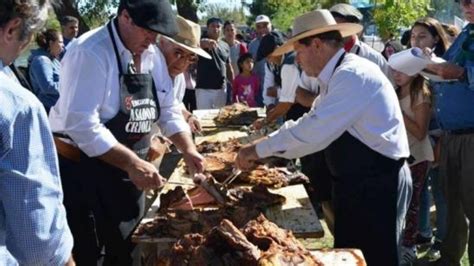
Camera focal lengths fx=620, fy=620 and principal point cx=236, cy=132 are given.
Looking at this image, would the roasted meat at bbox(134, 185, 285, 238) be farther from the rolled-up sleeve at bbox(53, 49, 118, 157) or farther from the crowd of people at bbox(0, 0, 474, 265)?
the rolled-up sleeve at bbox(53, 49, 118, 157)

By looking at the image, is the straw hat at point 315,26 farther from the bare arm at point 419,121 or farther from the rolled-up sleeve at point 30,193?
the rolled-up sleeve at point 30,193

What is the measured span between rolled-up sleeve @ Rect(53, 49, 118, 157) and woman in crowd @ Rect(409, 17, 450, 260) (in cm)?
303

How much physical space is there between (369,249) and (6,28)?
255 cm

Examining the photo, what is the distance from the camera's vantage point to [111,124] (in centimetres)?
362

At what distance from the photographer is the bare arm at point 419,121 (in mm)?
4855

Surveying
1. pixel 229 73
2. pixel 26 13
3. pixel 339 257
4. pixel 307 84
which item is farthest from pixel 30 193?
pixel 229 73

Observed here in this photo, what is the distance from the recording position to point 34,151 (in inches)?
73.1

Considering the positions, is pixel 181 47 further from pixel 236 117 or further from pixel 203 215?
pixel 236 117

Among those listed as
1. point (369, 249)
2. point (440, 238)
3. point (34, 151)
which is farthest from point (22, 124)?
point (440, 238)

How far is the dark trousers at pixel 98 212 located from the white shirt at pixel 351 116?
1.01 metres

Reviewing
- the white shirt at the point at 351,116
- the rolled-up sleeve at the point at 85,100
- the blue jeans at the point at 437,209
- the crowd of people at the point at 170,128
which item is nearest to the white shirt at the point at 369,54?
the crowd of people at the point at 170,128

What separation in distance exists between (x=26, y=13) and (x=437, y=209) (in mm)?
4718

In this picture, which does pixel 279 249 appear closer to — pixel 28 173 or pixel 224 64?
pixel 28 173

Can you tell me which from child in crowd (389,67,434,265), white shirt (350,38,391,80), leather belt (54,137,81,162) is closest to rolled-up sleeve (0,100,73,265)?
leather belt (54,137,81,162)
